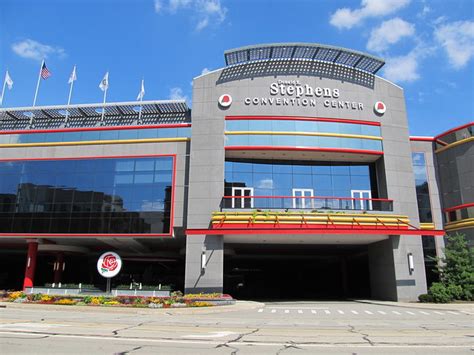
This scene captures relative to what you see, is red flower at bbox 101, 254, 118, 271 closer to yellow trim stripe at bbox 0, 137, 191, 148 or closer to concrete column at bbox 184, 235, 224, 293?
concrete column at bbox 184, 235, 224, 293

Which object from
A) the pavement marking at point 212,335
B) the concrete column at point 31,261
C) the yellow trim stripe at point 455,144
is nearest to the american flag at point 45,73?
the concrete column at point 31,261

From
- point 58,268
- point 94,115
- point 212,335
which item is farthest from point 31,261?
point 212,335

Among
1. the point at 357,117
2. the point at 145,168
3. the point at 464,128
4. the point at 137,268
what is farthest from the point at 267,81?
the point at 137,268

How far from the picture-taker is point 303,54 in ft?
107

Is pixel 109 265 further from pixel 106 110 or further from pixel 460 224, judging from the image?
pixel 460 224

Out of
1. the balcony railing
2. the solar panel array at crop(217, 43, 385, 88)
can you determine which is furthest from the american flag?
the balcony railing

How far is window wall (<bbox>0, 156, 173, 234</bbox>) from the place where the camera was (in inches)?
1194

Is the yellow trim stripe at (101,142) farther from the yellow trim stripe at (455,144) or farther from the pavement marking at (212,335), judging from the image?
the yellow trim stripe at (455,144)

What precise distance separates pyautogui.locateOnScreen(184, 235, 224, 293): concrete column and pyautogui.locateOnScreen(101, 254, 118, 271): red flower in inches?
206

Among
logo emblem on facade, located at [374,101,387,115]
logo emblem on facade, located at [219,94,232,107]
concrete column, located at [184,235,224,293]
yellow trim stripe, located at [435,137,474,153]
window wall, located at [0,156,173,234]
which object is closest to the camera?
concrete column, located at [184,235,224,293]

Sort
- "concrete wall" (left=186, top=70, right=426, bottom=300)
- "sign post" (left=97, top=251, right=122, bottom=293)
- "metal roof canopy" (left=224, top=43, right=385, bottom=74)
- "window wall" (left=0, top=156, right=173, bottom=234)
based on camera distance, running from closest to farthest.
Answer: "sign post" (left=97, top=251, right=122, bottom=293) < "concrete wall" (left=186, top=70, right=426, bottom=300) < "window wall" (left=0, top=156, right=173, bottom=234) < "metal roof canopy" (left=224, top=43, right=385, bottom=74)

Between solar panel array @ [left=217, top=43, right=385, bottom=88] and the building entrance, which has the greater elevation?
solar panel array @ [left=217, top=43, right=385, bottom=88]

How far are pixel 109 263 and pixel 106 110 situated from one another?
17.3 metres

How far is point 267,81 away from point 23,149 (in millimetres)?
22958
